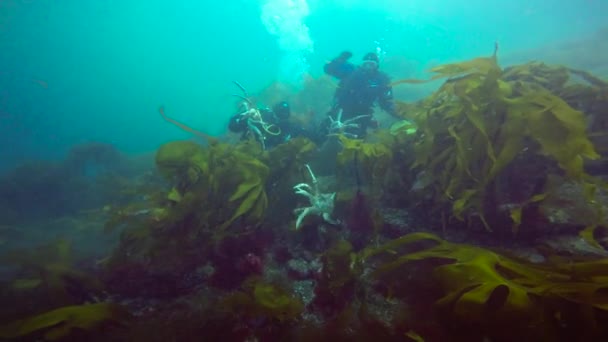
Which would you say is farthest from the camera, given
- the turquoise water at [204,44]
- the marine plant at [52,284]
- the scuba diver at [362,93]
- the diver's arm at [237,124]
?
the turquoise water at [204,44]

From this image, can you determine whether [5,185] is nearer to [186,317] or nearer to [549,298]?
[186,317]

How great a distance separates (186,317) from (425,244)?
1828 mm

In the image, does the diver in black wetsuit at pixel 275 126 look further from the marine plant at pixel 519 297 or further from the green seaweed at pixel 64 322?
the marine plant at pixel 519 297

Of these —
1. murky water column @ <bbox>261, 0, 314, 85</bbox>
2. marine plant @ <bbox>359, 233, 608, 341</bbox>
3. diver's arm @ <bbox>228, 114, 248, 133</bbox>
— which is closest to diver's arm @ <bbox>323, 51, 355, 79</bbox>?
diver's arm @ <bbox>228, 114, 248, 133</bbox>

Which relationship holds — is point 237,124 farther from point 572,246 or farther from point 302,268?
point 572,246

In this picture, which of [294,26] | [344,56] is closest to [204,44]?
[294,26]

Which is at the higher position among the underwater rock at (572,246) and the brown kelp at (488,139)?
the brown kelp at (488,139)

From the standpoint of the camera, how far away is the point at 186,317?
6.72 feet

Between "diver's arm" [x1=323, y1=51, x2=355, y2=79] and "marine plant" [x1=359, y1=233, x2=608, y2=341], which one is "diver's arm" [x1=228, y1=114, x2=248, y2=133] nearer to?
"diver's arm" [x1=323, y1=51, x2=355, y2=79]

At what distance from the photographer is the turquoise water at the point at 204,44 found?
27.2m

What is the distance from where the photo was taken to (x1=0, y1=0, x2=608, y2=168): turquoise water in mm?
27250

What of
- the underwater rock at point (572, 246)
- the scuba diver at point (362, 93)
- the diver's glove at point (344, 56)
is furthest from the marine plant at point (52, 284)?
the diver's glove at point (344, 56)

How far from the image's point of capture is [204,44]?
73.9 m

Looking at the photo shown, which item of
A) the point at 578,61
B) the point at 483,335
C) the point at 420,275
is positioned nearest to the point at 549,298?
the point at 483,335
